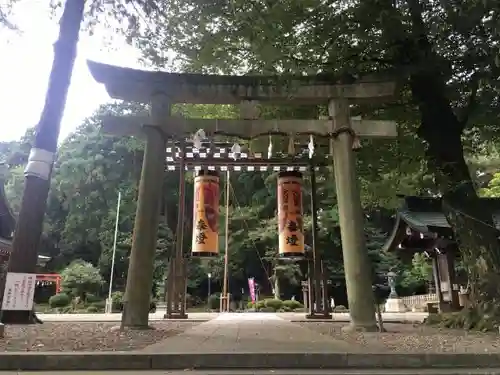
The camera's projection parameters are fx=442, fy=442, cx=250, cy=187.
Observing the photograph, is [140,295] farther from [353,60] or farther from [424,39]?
[424,39]

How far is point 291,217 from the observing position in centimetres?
1210

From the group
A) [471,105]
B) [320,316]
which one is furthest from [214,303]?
[471,105]

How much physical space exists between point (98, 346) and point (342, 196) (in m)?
→ 5.38

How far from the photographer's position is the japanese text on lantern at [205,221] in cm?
1176

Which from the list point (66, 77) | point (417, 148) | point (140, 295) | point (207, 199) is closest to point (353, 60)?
point (417, 148)

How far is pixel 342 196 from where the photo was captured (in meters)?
9.01

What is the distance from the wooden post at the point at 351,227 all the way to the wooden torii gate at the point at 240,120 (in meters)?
0.02

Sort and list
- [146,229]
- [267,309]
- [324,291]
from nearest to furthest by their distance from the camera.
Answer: [146,229] < [324,291] < [267,309]

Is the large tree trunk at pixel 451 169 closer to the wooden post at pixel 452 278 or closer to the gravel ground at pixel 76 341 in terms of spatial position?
the wooden post at pixel 452 278

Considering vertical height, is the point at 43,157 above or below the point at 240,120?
below

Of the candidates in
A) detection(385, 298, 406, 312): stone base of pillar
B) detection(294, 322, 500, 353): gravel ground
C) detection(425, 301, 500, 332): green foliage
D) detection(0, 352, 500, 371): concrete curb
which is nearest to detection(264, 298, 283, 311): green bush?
detection(385, 298, 406, 312): stone base of pillar

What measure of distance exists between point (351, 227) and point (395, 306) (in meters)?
21.7

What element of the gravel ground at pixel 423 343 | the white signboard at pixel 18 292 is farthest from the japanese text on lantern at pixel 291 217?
the white signboard at pixel 18 292

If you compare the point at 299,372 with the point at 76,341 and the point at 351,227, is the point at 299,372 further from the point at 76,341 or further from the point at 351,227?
the point at 351,227
